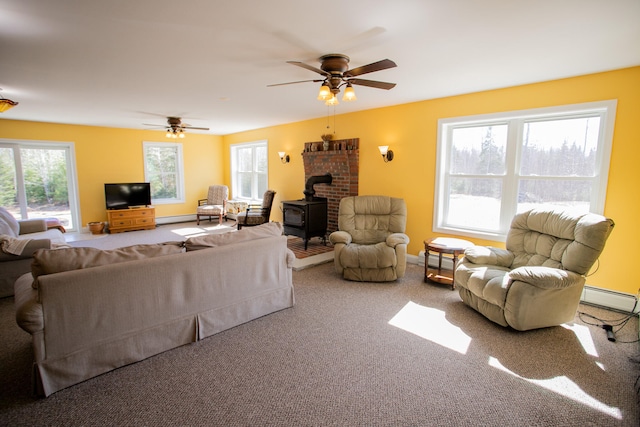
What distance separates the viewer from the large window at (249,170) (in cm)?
786

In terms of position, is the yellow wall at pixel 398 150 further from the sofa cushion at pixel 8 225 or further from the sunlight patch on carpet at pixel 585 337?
the sofa cushion at pixel 8 225

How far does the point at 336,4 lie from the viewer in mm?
1958

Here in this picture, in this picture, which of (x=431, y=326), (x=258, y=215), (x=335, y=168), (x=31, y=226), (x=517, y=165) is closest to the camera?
(x=431, y=326)

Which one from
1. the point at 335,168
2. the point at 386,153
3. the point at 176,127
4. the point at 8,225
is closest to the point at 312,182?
the point at 335,168

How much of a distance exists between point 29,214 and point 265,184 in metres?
5.07

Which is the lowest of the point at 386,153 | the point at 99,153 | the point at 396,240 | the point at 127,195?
the point at 396,240

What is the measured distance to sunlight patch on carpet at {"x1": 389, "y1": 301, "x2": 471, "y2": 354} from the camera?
2.62 m

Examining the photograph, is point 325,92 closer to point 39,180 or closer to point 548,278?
point 548,278

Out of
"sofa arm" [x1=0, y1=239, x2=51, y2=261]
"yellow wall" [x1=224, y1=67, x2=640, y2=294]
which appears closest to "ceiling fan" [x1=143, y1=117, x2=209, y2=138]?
"yellow wall" [x1=224, y1=67, x2=640, y2=294]

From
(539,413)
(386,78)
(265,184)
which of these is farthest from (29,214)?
(539,413)

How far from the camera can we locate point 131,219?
722 centimetres

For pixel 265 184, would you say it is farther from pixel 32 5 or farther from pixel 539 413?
pixel 539 413

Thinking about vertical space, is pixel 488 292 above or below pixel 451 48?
below

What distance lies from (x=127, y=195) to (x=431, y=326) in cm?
742
